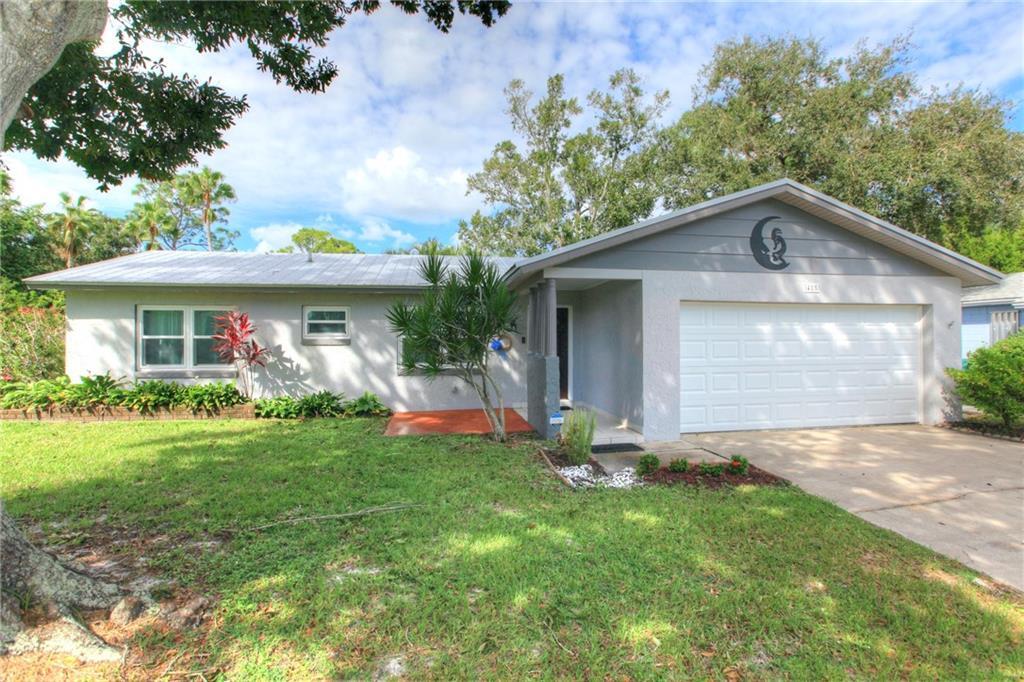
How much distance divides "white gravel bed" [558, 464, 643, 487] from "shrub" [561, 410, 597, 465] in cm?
17

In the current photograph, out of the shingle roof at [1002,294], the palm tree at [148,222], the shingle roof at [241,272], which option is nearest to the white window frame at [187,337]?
the shingle roof at [241,272]

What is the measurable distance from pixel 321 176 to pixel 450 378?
34.0 feet

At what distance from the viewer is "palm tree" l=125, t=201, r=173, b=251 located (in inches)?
1006

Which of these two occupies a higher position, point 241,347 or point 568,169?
point 568,169

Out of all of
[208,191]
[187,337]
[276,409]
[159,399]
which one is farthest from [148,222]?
[276,409]

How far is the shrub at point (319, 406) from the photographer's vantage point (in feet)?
30.4

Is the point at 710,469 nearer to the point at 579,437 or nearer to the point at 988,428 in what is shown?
the point at 579,437

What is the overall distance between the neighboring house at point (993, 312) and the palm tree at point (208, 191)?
32.7 metres

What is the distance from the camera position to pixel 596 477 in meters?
5.46

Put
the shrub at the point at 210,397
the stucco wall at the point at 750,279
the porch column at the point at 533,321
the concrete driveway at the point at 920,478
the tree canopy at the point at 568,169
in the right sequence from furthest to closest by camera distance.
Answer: the tree canopy at the point at 568,169 < the shrub at the point at 210,397 < the porch column at the point at 533,321 < the stucco wall at the point at 750,279 < the concrete driveway at the point at 920,478

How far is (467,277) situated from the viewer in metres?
6.84

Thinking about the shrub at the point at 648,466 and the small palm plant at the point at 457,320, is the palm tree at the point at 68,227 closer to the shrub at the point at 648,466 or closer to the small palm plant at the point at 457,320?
the small palm plant at the point at 457,320

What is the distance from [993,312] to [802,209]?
418 inches

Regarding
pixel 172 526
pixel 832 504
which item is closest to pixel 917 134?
pixel 832 504
